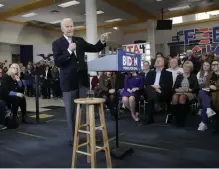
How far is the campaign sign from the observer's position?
2.26 metres

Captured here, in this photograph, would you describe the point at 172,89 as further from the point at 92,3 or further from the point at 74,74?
the point at 92,3

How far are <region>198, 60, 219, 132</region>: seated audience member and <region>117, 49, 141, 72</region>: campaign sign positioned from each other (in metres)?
1.32

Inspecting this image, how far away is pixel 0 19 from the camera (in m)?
11.1

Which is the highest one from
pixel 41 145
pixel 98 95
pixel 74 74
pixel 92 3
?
pixel 92 3

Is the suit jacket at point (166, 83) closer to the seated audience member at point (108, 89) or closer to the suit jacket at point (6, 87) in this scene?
the seated audience member at point (108, 89)

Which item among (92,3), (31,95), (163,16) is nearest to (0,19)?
(31,95)

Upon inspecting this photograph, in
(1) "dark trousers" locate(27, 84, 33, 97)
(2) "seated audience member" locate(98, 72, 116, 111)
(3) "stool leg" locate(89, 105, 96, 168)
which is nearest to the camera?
(3) "stool leg" locate(89, 105, 96, 168)

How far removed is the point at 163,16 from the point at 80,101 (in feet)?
36.1

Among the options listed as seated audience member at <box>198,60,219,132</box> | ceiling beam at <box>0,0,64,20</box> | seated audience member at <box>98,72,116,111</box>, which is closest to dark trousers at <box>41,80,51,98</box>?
ceiling beam at <box>0,0,64,20</box>

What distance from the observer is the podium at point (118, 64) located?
2254 mm

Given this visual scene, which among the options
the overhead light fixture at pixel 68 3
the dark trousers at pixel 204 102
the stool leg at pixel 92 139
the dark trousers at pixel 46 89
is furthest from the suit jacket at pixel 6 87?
the overhead light fixture at pixel 68 3

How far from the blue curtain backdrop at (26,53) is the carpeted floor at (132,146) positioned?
9.92 meters

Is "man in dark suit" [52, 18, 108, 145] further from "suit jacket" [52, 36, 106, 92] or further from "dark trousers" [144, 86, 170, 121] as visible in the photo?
"dark trousers" [144, 86, 170, 121]

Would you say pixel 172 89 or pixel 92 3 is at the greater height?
→ pixel 92 3
